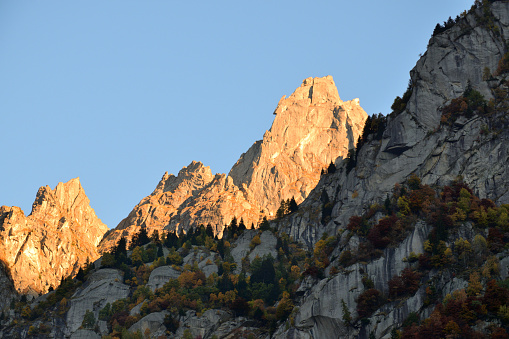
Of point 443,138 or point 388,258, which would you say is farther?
point 443,138

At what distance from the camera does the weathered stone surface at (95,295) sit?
180000mm

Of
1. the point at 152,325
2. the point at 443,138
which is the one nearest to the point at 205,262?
the point at 152,325

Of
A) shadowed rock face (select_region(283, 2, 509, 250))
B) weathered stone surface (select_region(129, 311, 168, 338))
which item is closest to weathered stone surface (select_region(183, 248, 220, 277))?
weathered stone surface (select_region(129, 311, 168, 338))

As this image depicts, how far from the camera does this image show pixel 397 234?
14075 cm

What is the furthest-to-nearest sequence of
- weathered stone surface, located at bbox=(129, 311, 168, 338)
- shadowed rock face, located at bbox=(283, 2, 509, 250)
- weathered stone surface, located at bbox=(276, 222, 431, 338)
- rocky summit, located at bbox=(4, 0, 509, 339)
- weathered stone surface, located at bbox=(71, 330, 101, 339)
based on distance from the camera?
weathered stone surface, located at bbox=(71, 330, 101, 339) → weathered stone surface, located at bbox=(129, 311, 168, 338) → shadowed rock face, located at bbox=(283, 2, 509, 250) → weathered stone surface, located at bbox=(276, 222, 431, 338) → rocky summit, located at bbox=(4, 0, 509, 339)

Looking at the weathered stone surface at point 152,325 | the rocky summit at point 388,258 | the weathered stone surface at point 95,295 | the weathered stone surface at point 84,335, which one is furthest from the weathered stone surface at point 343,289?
the weathered stone surface at point 95,295

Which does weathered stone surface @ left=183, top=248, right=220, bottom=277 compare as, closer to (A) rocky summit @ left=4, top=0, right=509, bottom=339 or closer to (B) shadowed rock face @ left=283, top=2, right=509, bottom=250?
(A) rocky summit @ left=4, top=0, right=509, bottom=339

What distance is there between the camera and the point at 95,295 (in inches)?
7274

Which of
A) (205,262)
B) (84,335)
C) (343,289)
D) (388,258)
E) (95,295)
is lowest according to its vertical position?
(343,289)

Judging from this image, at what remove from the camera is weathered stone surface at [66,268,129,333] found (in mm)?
180000

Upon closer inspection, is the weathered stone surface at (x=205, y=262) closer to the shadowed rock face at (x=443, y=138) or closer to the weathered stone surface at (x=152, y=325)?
the weathered stone surface at (x=152, y=325)

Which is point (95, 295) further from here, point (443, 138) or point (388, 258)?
point (443, 138)

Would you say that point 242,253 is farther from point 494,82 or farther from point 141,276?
point 494,82

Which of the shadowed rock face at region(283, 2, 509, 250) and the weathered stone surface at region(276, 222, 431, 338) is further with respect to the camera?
the shadowed rock face at region(283, 2, 509, 250)
